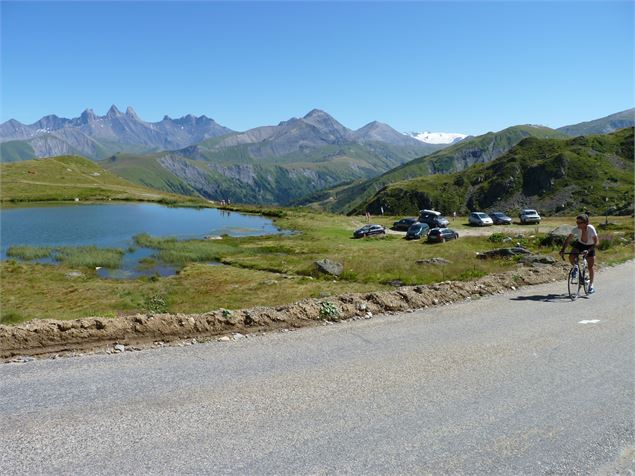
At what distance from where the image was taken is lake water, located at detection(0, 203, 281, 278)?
63188 millimetres

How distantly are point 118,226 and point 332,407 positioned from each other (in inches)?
3340

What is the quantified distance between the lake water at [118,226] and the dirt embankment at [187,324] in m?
33.3

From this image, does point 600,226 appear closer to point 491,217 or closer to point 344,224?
point 491,217

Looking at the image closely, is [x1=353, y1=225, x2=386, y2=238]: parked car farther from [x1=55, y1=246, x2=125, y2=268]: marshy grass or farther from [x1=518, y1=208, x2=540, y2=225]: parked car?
[x1=55, y1=246, x2=125, y2=268]: marshy grass

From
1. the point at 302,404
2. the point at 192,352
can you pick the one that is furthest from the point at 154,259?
the point at 302,404

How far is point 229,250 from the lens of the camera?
5938cm

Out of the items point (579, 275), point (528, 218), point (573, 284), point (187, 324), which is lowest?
point (573, 284)

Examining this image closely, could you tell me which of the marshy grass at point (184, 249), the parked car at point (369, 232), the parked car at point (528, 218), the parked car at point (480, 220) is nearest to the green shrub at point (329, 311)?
the marshy grass at point (184, 249)

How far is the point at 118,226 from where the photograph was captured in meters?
84.8

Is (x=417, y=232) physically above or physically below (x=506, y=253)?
above

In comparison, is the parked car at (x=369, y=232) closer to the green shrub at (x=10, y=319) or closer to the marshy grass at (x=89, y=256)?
the marshy grass at (x=89, y=256)

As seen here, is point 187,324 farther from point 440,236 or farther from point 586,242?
point 440,236

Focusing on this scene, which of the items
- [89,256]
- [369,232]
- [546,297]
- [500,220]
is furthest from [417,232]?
[546,297]

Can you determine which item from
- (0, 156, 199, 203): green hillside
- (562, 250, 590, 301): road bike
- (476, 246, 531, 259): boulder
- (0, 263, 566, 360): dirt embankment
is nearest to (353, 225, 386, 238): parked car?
(476, 246, 531, 259): boulder
